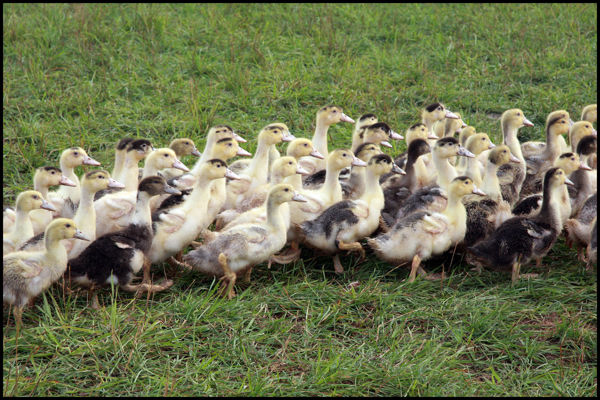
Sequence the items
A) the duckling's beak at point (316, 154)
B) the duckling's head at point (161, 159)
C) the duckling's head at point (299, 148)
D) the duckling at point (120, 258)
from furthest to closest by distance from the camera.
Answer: the duckling's beak at point (316, 154) < the duckling's head at point (299, 148) < the duckling's head at point (161, 159) < the duckling at point (120, 258)

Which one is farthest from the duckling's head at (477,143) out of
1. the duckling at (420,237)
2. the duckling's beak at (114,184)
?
the duckling's beak at (114,184)

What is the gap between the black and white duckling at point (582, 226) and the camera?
496cm

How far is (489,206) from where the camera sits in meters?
5.25

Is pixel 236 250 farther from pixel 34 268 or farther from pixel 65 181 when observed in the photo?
pixel 65 181

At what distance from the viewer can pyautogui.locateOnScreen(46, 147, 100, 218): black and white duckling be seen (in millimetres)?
5277

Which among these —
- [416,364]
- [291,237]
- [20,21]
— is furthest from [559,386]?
[20,21]

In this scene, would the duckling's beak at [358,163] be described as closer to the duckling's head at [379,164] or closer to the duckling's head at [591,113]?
the duckling's head at [379,164]

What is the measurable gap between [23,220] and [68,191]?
2.46 ft

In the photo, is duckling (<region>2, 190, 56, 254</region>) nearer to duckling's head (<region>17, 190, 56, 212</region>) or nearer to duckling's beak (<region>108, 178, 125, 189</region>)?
duckling's head (<region>17, 190, 56, 212</region>)

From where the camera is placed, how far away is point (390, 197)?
5.66 metres

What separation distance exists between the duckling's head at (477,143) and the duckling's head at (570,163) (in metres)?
0.61

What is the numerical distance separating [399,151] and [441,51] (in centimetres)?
252

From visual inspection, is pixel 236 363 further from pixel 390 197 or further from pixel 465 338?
pixel 390 197

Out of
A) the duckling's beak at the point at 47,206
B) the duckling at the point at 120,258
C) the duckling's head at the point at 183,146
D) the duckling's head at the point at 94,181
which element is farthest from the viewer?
the duckling's head at the point at 183,146
